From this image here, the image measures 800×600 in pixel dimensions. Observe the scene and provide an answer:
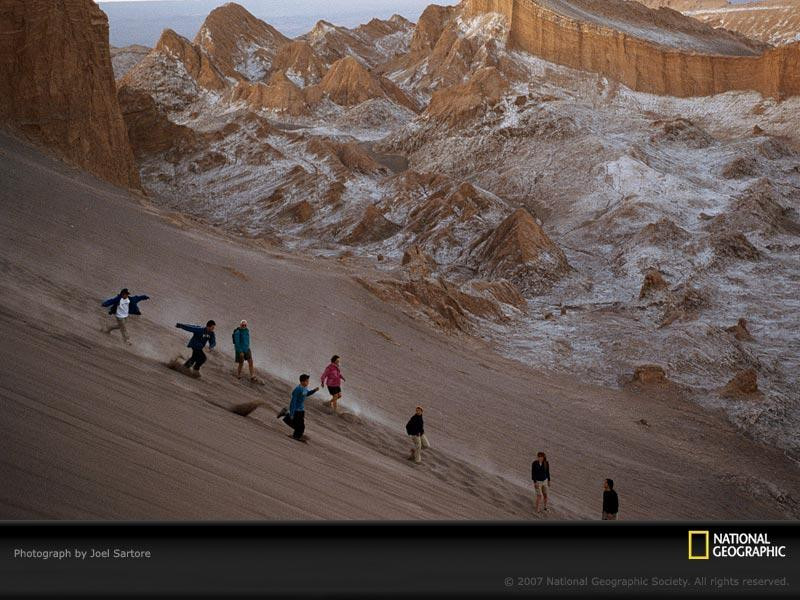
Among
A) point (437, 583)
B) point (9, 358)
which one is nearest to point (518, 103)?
point (9, 358)

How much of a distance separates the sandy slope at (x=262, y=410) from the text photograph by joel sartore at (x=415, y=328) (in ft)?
0.20

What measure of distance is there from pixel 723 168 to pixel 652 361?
26331mm

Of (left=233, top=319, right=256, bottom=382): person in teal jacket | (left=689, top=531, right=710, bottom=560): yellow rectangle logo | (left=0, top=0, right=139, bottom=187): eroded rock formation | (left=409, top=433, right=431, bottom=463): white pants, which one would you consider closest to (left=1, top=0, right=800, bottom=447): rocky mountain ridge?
(left=0, top=0, right=139, bottom=187): eroded rock formation

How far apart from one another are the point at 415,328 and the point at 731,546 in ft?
64.1

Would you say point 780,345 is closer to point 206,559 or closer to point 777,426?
point 777,426

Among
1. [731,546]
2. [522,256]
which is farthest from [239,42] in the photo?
[731,546]

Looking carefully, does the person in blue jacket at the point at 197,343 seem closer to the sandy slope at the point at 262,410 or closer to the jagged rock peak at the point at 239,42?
the sandy slope at the point at 262,410

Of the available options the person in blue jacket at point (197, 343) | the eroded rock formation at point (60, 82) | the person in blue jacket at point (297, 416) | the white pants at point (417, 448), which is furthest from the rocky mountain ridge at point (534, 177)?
the person in blue jacket at point (197, 343)

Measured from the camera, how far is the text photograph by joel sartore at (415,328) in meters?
3.03

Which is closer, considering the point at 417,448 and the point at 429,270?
the point at 417,448

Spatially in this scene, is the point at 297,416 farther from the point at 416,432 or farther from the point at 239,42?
the point at 239,42

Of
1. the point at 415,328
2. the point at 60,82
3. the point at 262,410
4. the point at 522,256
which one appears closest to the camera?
the point at 262,410

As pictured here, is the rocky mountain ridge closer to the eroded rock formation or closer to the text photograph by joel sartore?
the text photograph by joel sartore

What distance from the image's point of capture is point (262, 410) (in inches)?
383
